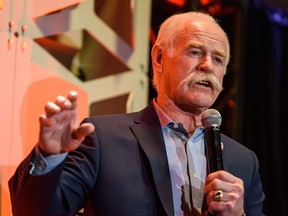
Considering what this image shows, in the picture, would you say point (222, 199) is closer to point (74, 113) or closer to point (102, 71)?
point (74, 113)

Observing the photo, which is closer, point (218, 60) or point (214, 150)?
point (214, 150)

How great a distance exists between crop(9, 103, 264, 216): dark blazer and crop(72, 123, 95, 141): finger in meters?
0.20

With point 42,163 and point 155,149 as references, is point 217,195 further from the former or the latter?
point 42,163

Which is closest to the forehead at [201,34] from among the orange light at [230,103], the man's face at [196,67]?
the man's face at [196,67]

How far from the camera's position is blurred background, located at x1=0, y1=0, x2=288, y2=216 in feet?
5.85

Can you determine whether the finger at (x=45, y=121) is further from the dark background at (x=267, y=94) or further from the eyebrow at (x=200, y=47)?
the dark background at (x=267, y=94)

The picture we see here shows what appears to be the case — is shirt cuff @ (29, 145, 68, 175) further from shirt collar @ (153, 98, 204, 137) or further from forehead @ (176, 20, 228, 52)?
forehead @ (176, 20, 228, 52)

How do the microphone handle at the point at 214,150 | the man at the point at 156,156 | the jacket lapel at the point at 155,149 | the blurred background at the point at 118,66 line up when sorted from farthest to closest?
the blurred background at the point at 118,66, the jacket lapel at the point at 155,149, the microphone handle at the point at 214,150, the man at the point at 156,156

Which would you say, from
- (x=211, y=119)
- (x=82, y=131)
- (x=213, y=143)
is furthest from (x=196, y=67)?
(x=82, y=131)

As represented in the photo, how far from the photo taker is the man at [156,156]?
122 cm

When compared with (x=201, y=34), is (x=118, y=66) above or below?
below

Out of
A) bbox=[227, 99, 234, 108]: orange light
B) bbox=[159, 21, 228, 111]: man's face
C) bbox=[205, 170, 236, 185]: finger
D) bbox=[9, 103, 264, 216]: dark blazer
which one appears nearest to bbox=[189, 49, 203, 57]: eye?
bbox=[159, 21, 228, 111]: man's face

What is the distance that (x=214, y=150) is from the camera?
1.36 m

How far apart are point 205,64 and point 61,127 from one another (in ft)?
2.23
